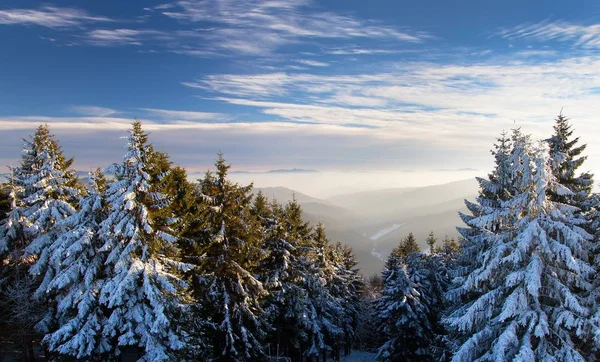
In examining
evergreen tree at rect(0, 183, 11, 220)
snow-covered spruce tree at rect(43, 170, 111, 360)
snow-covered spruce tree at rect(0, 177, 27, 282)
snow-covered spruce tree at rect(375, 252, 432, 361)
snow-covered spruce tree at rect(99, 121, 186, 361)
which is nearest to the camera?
→ snow-covered spruce tree at rect(99, 121, 186, 361)

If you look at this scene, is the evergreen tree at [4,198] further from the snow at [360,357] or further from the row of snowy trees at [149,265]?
the snow at [360,357]

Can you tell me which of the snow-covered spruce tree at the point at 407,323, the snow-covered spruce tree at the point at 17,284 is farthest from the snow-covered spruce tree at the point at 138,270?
→ the snow-covered spruce tree at the point at 407,323

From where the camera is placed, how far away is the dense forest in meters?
14.1

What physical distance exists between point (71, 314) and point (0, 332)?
14.6m

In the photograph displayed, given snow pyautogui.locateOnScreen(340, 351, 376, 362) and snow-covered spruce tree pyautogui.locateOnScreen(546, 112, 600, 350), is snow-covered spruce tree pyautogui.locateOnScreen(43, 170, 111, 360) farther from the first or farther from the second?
snow pyautogui.locateOnScreen(340, 351, 376, 362)

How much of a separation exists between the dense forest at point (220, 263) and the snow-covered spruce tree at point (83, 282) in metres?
0.07

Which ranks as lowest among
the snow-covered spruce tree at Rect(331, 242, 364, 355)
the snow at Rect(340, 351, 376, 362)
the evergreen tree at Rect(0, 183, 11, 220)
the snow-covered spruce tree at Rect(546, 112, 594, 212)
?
the snow at Rect(340, 351, 376, 362)

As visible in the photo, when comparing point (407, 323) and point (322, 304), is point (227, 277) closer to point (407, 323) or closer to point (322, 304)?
point (322, 304)

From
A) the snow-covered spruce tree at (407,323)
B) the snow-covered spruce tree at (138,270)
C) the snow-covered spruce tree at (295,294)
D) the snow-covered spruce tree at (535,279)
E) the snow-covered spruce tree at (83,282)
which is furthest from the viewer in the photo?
the snow-covered spruce tree at (407,323)

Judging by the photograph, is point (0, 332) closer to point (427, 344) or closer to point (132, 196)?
point (132, 196)

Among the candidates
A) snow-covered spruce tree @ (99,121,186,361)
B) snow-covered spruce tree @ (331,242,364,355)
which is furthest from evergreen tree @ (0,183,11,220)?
snow-covered spruce tree @ (331,242,364,355)

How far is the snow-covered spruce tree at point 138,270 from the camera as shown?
15.8 meters

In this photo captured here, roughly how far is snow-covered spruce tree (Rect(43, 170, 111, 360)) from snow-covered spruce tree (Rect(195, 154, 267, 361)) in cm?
492

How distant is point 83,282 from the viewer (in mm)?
17859
